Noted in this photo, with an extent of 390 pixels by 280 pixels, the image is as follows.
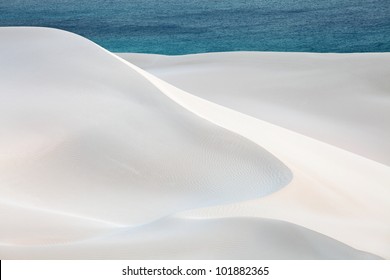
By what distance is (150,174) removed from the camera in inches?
162

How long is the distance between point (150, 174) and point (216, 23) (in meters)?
11.2

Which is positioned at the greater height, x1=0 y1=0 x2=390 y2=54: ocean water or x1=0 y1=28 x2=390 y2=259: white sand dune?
x1=0 y1=0 x2=390 y2=54: ocean water

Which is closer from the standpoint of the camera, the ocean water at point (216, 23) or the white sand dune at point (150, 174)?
the white sand dune at point (150, 174)

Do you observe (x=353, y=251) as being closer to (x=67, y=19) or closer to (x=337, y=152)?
(x=337, y=152)

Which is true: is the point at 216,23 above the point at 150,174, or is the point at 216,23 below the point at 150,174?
above

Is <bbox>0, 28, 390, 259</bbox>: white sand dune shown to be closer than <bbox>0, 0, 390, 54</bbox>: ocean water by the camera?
Yes

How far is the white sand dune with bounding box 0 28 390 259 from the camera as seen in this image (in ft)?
9.57

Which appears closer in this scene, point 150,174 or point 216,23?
point 150,174

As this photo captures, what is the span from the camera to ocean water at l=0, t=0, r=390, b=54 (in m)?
13.2

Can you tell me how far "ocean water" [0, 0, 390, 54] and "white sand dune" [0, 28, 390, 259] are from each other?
681cm

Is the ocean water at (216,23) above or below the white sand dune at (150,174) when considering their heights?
above

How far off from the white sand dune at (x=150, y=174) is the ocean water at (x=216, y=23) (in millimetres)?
6808

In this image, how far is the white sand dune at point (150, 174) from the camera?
2918mm
